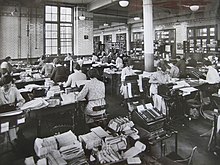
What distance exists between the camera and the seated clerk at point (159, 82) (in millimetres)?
2767

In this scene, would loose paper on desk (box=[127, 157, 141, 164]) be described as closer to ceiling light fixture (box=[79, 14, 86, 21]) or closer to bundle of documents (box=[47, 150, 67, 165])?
bundle of documents (box=[47, 150, 67, 165])

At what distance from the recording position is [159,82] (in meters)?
2.87

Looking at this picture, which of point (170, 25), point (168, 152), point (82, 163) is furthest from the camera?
point (170, 25)

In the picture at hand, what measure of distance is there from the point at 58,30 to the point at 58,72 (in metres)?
0.40

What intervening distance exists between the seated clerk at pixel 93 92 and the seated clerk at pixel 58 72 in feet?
0.88

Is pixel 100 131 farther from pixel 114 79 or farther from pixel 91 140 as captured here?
pixel 114 79

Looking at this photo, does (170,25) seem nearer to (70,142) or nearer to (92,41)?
(92,41)

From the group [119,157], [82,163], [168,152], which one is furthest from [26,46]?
[168,152]

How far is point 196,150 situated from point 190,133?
293mm

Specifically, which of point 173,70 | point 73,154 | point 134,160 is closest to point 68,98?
point 73,154

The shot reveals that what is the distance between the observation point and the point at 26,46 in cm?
188

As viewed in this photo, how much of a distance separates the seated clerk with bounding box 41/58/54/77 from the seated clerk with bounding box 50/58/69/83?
0.12 feet

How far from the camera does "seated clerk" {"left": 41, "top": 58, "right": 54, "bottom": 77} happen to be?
6.69 ft

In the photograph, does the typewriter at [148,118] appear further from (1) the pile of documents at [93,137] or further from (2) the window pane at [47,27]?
(2) the window pane at [47,27]
